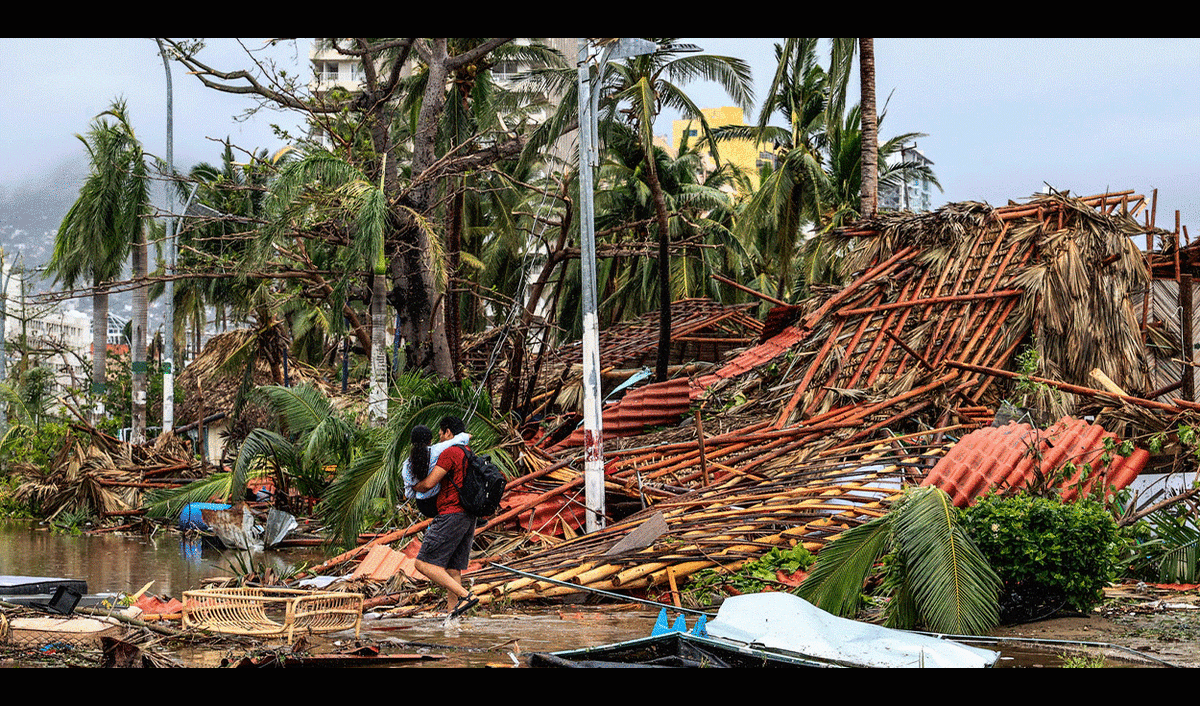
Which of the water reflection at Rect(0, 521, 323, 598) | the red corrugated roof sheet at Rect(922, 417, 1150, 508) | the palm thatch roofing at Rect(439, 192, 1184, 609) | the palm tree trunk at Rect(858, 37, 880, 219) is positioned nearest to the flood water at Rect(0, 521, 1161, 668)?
the water reflection at Rect(0, 521, 323, 598)

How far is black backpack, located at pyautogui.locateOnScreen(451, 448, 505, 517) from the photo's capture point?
8539mm

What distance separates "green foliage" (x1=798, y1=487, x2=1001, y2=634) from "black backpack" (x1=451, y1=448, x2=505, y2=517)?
2.46 m

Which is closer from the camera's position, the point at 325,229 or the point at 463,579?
the point at 463,579

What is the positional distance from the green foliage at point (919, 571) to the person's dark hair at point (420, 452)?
3011 mm

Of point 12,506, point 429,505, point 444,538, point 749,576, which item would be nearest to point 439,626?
point 444,538

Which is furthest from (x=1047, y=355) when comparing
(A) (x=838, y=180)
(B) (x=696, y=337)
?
(A) (x=838, y=180)

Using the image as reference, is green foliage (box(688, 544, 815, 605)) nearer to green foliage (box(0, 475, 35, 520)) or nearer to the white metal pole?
the white metal pole

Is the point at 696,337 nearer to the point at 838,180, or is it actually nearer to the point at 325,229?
the point at 325,229

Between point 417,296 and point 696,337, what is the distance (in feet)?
19.1

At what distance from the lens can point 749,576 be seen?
930cm

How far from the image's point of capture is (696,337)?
22328 millimetres

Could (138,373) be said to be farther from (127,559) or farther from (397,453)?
(397,453)

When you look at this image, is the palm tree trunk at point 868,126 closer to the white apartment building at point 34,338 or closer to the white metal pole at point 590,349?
the white metal pole at point 590,349

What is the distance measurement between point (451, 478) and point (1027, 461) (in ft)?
17.7
